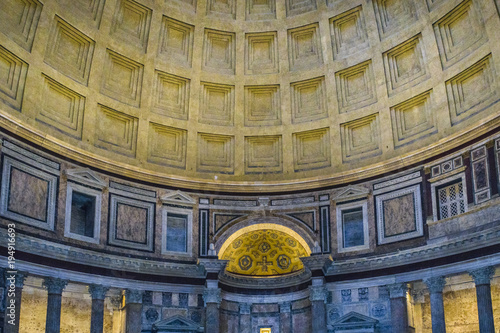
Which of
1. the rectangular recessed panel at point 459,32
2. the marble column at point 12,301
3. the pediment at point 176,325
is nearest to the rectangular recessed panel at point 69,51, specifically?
the marble column at point 12,301

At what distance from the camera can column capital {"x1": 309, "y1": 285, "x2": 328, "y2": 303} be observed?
3256 centimetres

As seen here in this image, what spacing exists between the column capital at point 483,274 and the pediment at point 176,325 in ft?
44.4

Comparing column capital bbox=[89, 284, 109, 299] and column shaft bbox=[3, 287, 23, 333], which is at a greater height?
column capital bbox=[89, 284, 109, 299]

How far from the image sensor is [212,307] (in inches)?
1286

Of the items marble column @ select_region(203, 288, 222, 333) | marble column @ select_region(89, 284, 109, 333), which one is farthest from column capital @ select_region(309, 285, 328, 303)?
marble column @ select_region(89, 284, 109, 333)

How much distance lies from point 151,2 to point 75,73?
5.96 meters

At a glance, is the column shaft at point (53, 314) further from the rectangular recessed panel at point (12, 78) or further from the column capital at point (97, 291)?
the rectangular recessed panel at point (12, 78)

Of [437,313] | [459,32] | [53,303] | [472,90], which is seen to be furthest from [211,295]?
[459,32]

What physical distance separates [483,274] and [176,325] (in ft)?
48.0

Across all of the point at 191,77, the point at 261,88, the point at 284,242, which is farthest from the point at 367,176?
the point at 191,77

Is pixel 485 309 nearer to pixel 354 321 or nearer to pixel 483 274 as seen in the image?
pixel 483 274

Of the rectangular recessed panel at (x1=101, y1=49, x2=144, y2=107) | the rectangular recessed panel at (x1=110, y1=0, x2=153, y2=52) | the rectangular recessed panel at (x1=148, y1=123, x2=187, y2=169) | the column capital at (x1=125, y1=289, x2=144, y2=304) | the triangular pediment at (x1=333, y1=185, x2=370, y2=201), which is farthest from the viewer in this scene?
the rectangular recessed panel at (x1=148, y1=123, x2=187, y2=169)

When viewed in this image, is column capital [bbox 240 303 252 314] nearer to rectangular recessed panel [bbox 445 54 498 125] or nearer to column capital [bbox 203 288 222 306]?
column capital [bbox 203 288 222 306]

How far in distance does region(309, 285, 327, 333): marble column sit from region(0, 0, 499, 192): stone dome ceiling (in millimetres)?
5799
